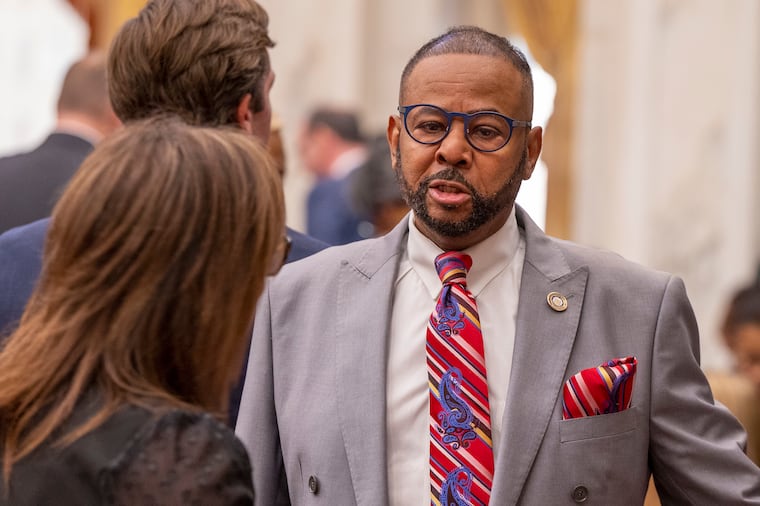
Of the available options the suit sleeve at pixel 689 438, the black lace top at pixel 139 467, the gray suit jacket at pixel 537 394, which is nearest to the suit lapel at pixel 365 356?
the gray suit jacket at pixel 537 394

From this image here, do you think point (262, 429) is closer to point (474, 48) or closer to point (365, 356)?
point (365, 356)

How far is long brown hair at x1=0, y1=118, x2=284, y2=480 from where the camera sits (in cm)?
215

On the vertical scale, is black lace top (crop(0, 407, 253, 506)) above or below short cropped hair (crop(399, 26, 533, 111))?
below

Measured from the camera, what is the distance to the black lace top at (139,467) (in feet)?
6.78

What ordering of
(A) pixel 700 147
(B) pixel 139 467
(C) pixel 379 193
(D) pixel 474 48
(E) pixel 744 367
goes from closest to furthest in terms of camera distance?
1. (B) pixel 139 467
2. (D) pixel 474 48
3. (E) pixel 744 367
4. (C) pixel 379 193
5. (A) pixel 700 147

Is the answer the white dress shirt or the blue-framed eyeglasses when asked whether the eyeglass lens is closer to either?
the blue-framed eyeglasses

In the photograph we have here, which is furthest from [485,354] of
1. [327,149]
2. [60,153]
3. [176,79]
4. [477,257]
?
[327,149]

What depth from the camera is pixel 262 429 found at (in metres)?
3.11

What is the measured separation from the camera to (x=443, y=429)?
291 cm

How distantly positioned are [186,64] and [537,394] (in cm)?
99

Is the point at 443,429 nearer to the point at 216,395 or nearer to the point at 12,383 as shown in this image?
the point at 216,395

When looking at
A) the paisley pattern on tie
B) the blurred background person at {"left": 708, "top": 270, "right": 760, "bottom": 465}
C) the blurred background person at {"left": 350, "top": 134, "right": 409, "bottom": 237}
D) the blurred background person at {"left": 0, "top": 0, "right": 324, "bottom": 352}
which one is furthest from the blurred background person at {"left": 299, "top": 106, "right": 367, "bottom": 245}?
the paisley pattern on tie

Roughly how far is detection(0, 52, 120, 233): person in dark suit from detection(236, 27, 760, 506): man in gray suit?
0.89m

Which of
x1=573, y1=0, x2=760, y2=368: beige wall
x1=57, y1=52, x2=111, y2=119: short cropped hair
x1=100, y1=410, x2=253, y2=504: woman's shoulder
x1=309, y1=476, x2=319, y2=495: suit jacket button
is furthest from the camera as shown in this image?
x1=573, y1=0, x2=760, y2=368: beige wall
